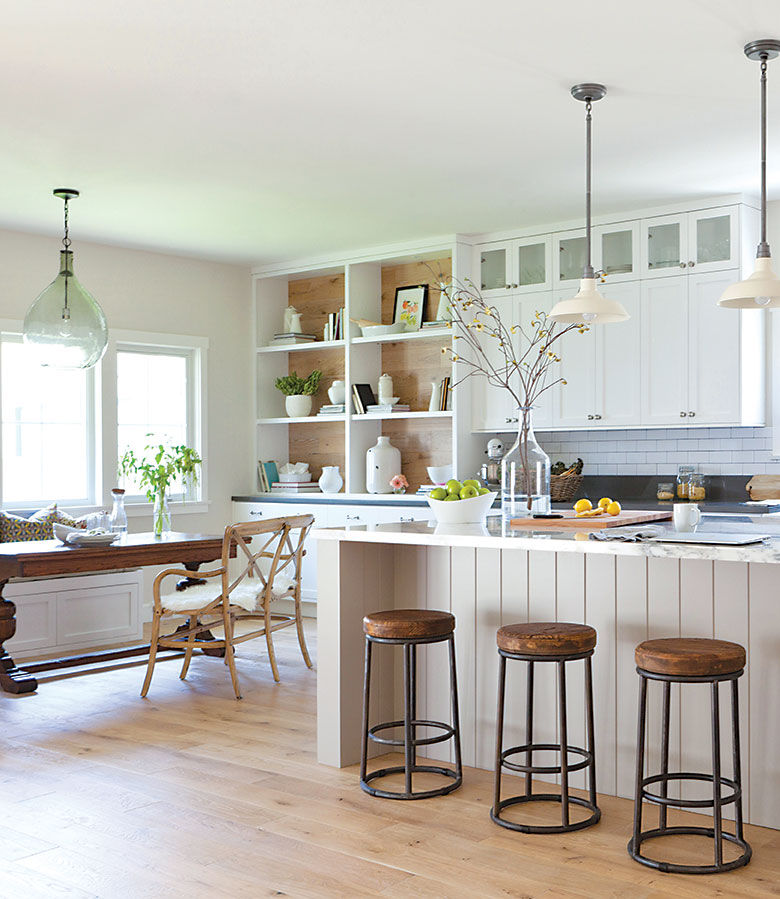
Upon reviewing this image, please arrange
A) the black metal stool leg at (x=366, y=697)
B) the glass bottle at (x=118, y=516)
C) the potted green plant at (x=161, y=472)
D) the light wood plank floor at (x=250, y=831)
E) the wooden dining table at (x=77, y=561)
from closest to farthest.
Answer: the light wood plank floor at (x=250, y=831), the black metal stool leg at (x=366, y=697), the wooden dining table at (x=77, y=561), the glass bottle at (x=118, y=516), the potted green plant at (x=161, y=472)

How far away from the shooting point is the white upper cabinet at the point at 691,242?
5582 millimetres

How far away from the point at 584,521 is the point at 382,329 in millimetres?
3569

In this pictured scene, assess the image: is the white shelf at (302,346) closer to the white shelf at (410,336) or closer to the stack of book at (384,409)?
the white shelf at (410,336)

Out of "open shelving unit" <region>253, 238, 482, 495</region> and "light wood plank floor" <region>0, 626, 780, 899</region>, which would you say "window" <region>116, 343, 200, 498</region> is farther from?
"light wood plank floor" <region>0, 626, 780, 899</region>

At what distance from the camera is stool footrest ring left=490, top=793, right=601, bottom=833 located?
124 inches

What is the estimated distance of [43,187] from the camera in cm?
533

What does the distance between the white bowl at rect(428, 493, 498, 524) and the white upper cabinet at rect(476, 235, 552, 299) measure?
8.69 feet

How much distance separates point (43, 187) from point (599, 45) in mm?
3068

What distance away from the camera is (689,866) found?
287 centimetres

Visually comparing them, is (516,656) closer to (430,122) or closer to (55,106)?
(430,122)

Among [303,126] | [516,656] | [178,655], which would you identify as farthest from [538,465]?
[178,655]

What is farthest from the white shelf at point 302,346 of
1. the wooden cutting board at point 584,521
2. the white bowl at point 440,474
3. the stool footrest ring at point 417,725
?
the stool footrest ring at point 417,725

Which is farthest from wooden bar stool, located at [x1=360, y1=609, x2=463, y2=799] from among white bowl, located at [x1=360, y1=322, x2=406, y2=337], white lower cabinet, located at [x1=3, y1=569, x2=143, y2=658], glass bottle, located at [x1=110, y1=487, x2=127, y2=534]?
white bowl, located at [x1=360, y1=322, x2=406, y2=337]

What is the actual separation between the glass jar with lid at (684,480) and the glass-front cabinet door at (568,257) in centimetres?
126
